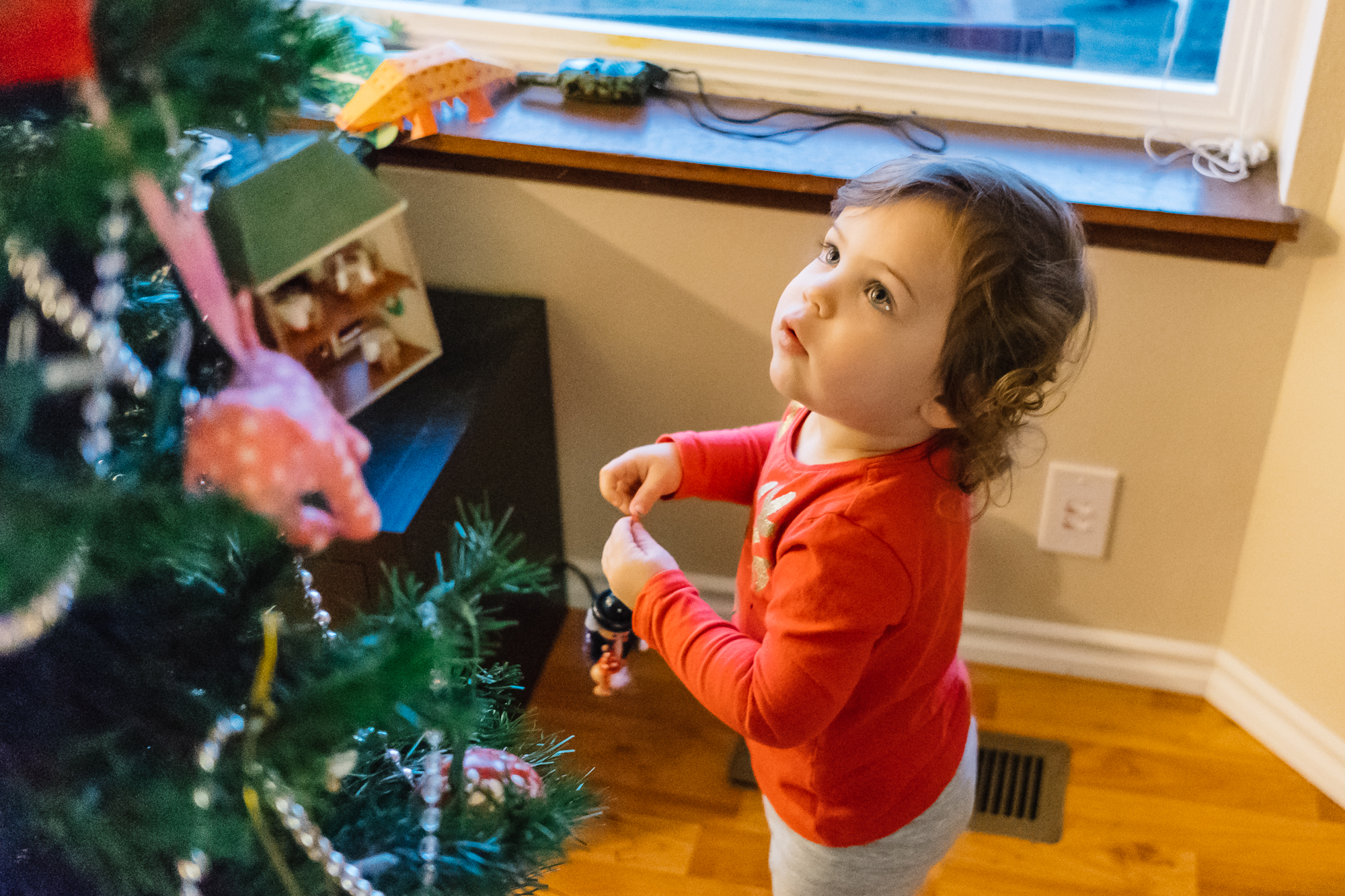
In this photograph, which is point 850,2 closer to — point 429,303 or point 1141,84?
point 1141,84

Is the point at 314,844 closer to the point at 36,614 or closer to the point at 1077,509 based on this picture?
the point at 36,614

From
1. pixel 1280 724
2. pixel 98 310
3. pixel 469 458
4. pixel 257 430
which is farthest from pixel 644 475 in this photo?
pixel 1280 724

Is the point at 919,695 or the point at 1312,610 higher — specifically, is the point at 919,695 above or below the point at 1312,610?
above

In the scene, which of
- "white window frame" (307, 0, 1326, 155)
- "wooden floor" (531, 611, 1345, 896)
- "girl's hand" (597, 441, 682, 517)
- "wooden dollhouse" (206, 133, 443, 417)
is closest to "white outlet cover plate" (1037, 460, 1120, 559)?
"wooden floor" (531, 611, 1345, 896)

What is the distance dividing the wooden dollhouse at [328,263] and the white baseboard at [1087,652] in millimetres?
883

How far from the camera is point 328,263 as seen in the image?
3.96ft

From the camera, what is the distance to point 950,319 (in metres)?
0.77

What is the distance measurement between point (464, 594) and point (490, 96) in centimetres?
99

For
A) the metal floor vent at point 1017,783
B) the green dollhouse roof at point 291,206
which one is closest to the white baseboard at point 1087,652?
the metal floor vent at point 1017,783

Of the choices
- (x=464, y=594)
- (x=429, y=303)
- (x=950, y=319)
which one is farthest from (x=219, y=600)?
(x=429, y=303)

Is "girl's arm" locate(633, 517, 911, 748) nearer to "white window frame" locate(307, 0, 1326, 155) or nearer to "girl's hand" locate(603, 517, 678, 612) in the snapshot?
"girl's hand" locate(603, 517, 678, 612)

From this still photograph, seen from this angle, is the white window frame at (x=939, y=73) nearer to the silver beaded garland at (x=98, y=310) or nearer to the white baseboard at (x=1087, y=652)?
the white baseboard at (x=1087, y=652)

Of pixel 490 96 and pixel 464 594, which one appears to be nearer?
pixel 464 594

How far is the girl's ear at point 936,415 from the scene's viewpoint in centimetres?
81
